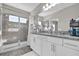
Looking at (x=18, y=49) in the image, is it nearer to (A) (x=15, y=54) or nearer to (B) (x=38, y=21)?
(A) (x=15, y=54)

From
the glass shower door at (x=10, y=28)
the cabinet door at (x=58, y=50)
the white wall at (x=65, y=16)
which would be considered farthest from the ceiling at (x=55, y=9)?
the cabinet door at (x=58, y=50)

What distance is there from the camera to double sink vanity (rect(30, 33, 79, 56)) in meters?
1.14

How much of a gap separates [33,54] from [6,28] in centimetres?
63

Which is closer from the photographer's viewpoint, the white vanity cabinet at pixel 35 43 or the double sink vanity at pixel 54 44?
the double sink vanity at pixel 54 44

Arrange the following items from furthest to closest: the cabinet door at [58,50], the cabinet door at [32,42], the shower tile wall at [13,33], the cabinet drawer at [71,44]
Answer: the cabinet door at [32,42]
the shower tile wall at [13,33]
the cabinet door at [58,50]
the cabinet drawer at [71,44]

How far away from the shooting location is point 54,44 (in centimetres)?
138

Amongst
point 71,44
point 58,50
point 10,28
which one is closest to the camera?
point 71,44

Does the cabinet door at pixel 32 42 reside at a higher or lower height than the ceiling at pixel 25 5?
lower

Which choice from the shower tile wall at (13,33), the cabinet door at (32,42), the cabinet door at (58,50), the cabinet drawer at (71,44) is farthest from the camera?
the cabinet door at (32,42)

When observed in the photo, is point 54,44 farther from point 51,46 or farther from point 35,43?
point 35,43

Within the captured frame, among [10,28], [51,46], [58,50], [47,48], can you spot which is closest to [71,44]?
[58,50]

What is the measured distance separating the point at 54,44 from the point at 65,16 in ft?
1.68

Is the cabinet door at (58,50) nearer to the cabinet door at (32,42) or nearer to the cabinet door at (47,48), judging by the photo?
the cabinet door at (47,48)

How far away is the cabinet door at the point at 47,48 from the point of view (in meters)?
1.40
